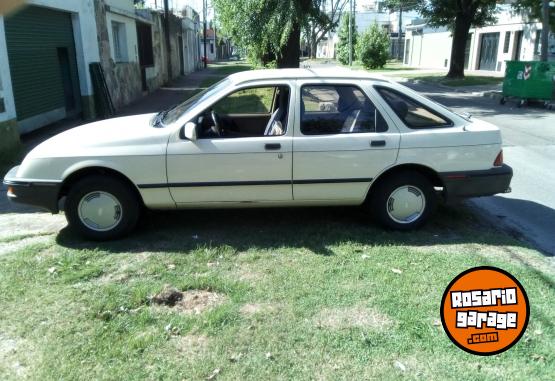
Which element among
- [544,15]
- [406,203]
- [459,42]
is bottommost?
[406,203]

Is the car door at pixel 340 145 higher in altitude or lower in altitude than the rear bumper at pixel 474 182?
higher

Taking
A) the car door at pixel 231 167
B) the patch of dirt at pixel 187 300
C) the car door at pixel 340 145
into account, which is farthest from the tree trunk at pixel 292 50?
the patch of dirt at pixel 187 300

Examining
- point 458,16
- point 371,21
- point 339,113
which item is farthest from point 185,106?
point 371,21

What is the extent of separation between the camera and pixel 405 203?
4.97 meters

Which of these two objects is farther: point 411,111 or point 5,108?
point 5,108

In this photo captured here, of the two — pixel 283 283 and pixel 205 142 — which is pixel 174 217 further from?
pixel 283 283

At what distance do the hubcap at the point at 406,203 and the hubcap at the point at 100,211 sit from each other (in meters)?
2.74

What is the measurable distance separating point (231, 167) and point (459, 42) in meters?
24.9

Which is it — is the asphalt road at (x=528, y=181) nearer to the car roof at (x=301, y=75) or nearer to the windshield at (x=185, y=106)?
the car roof at (x=301, y=75)

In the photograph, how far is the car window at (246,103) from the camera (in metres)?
5.12

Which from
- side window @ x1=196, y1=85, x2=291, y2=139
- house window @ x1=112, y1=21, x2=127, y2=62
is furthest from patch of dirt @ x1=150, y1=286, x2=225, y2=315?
house window @ x1=112, y1=21, x2=127, y2=62

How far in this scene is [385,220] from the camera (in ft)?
16.4

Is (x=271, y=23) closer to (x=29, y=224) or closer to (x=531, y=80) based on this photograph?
(x=531, y=80)

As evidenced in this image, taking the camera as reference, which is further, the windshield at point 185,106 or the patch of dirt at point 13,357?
the windshield at point 185,106
